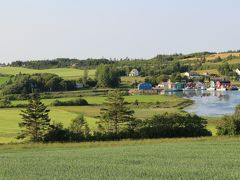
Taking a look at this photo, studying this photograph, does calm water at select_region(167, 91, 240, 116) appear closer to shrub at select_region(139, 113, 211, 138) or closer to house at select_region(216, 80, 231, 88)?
shrub at select_region(139, 113, 211, 138)

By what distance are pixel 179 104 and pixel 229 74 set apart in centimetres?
10115

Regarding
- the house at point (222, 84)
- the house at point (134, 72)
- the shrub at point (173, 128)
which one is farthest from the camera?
the house at point (134, 72)

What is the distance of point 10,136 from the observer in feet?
155

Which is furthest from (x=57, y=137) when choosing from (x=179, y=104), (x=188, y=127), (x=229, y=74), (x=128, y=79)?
(x=229, y=74)

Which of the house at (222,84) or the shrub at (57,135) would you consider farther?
the house at (222,84)

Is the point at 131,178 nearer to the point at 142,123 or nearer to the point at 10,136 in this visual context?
the point at 142,123

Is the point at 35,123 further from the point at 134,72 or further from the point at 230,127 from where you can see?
the point at 134,72

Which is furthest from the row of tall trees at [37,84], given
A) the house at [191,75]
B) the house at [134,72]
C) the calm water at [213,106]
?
the house at [191,75]

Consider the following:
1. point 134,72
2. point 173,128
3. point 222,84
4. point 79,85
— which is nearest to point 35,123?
point 173,128

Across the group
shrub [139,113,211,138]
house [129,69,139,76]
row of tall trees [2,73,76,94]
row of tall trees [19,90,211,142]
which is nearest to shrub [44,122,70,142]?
row of tall trees [19,90,211,142]

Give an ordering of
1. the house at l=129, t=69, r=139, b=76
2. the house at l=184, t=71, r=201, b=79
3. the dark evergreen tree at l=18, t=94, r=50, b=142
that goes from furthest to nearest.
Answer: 1. the house at l=129, t=69, r=139, b=76
2. the house at l=184, t=71, r=201, b=79
3. the dark evergreen tree at l=18, t=94, r=50, b=142

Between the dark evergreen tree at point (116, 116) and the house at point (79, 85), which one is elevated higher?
the house at point (79, 85)

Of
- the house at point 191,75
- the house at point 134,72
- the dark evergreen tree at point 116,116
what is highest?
the house at point 134,72

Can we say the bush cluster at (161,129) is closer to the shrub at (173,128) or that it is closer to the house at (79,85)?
the shrub at (173,128)
